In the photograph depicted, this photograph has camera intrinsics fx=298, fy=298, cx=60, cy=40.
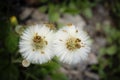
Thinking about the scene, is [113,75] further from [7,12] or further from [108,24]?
[7,12]

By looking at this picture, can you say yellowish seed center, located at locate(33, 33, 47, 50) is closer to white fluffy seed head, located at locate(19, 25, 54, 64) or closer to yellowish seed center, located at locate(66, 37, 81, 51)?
white fluffy seed head, located at locate(19, 25, 54, 64)

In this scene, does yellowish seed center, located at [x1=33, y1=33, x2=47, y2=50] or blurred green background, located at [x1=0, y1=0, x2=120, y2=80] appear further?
blurred green background, located at [x1=0, y1=0, x2=120, y2=80]

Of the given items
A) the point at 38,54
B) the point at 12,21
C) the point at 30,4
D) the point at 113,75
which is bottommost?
the point at 113,75

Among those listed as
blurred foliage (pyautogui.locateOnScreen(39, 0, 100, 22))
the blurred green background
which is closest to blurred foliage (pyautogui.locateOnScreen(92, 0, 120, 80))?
the blurred green background

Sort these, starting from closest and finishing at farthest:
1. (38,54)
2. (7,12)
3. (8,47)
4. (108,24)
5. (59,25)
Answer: (38,54), (8,47), (7,12), (59,25), (108,24)

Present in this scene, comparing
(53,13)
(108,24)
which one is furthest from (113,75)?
(53,13)

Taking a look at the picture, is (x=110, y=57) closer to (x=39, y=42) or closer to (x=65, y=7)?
(x=65, y=7)

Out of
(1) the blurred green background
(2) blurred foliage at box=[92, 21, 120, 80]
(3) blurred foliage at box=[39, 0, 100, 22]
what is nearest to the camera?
(1) the blurred green background
